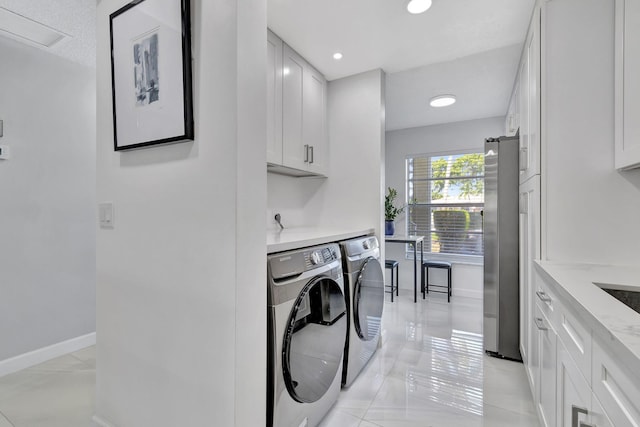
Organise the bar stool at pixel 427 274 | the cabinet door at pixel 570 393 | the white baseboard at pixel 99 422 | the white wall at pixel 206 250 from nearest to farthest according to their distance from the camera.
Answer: the cabinet door at pixel 570 393 → the white wall at pixel 206 250 → the white baseboard at pixel 99 422 → the bar stool at pixel 427 274

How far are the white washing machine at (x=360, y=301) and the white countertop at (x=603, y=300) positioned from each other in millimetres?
992

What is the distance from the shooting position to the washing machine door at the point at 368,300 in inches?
78.4

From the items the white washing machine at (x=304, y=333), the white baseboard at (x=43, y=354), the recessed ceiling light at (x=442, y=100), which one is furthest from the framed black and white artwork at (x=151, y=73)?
the recessed ceiling light at (x=442, y=100)

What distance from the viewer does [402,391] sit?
6.42 feet

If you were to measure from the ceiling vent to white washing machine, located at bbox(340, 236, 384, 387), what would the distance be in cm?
247

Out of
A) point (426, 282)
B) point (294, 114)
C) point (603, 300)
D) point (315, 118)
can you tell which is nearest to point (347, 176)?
point (315, 118)

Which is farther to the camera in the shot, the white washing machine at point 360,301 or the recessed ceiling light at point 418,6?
the white washing machine at point 360,301

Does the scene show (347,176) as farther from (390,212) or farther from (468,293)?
(468,293)

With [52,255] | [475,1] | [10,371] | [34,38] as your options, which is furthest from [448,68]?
[10,371]

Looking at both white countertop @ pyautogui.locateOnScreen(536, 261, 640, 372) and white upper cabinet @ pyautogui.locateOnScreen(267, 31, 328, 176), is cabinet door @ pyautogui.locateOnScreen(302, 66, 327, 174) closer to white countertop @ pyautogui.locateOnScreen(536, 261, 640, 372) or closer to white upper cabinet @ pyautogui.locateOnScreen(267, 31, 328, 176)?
white upper cabinet @ pyautogui.locateOnScreen(267, 31, 328, 176)

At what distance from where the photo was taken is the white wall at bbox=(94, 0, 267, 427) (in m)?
1.05

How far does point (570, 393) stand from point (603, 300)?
35cm

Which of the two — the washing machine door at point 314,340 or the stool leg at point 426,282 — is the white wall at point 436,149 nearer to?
the stool leg at point 426,282

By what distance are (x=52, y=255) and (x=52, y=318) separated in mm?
498
